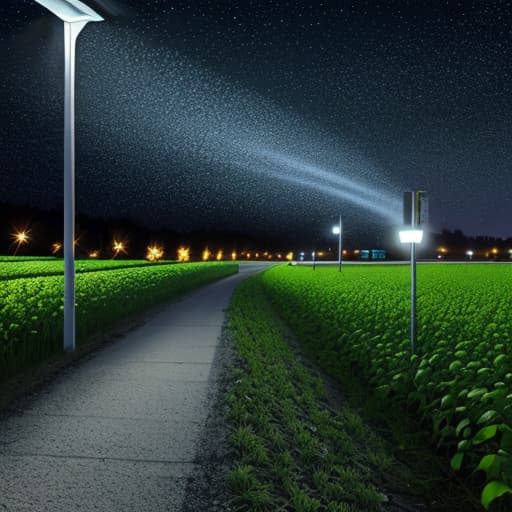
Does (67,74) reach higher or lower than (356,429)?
higher

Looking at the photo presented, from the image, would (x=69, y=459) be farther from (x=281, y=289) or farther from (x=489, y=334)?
(x=281, y=289)

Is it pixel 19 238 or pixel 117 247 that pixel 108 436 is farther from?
pixel 117 247

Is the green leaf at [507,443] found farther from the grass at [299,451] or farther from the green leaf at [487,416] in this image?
the grass at [299,451]

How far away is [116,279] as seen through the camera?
12.7m

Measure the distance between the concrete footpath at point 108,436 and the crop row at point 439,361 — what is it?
2404 millimetres

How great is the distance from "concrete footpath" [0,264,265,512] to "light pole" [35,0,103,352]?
1.00 meters

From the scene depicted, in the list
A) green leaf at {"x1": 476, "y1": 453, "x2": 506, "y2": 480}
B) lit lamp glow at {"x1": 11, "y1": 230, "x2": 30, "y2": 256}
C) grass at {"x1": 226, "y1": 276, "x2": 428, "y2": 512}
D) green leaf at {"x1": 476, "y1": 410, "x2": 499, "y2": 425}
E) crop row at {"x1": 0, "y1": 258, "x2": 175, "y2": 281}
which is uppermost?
lit lamp glow at {"x1": 11, "y1": 230, "x2": 30, "y2": 256}

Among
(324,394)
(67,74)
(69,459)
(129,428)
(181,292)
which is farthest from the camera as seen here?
(181,292)

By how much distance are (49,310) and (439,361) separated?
6.71 metres

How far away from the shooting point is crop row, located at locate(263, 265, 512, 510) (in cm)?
357

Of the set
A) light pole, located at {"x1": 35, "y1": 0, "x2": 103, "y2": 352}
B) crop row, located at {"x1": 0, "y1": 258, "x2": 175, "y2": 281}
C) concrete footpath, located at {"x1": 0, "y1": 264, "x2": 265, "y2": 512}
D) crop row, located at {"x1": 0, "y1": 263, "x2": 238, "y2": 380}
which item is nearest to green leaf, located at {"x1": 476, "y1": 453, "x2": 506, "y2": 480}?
concrete footpath, located at {"x1": 0, "y1": 264, "x2": 265, "y2": 512}

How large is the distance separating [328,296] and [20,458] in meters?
12.7

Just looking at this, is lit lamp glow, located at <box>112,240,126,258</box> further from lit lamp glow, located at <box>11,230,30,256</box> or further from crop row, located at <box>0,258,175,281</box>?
crop row, located at <box>0,258,175,281</box>

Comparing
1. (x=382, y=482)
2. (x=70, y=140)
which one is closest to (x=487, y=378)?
(x=382, y=482)
